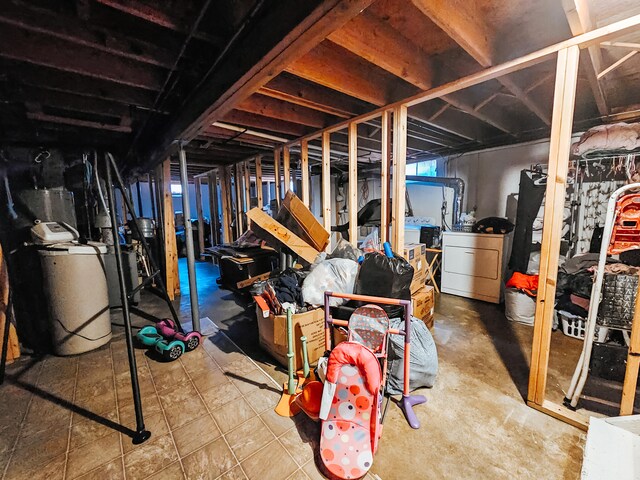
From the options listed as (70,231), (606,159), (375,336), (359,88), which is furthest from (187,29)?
(606,159)

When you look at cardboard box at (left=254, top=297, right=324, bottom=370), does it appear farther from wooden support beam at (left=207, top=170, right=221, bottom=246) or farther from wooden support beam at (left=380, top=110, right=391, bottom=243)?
wooden support beam at (left=207, top=170, right=221, bottom=246)

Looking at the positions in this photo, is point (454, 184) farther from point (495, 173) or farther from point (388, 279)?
point (388, 279)

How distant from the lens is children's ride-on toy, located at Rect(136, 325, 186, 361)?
2318mm

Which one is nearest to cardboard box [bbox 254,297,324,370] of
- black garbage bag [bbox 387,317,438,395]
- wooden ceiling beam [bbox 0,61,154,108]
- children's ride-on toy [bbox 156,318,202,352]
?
black garbage bag [bbox 387,317,438,395]

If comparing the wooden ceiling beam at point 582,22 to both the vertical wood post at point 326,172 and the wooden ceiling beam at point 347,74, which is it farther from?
the vertical wood post at point 326,172

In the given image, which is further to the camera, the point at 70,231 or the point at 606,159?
the point at 606,159

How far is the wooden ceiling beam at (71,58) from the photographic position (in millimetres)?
1547

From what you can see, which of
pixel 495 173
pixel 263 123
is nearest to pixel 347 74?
pixel 263 123

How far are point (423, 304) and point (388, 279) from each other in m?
0.95

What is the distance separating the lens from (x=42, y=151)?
2779mm

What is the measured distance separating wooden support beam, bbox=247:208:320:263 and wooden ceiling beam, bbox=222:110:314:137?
1.05m

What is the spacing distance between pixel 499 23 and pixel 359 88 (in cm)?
102

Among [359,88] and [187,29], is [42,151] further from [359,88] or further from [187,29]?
[359,88]

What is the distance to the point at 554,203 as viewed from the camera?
62.9 inches
